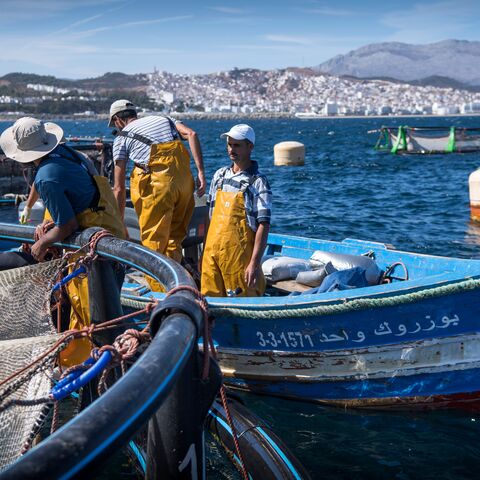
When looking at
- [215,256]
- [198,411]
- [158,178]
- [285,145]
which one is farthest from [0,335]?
[285,145]

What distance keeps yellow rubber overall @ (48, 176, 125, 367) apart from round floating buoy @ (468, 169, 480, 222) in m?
13.0

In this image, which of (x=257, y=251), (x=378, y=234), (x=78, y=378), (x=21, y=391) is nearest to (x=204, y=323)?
(x=78, y=378)

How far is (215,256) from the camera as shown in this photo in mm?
5633

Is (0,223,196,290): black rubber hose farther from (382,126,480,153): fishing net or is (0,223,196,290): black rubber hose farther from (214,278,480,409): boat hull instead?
(382,126,480,153): fishing net

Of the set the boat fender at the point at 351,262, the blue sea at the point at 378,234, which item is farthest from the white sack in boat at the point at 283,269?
the blue sea at the point at 378,234

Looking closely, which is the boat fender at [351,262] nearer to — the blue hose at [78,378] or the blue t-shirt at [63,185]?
the blue t-shirt at [63,185]

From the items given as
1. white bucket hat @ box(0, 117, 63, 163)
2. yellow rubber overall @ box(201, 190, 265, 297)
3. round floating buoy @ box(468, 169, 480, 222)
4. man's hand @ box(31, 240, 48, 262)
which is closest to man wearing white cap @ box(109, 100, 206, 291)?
yellow rubber overall @ box(201, 190, 265, 297)

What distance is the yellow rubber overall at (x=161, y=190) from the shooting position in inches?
237

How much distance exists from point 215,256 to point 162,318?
3712 millimetres

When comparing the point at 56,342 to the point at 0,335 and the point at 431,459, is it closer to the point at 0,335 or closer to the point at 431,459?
the point at 0,335

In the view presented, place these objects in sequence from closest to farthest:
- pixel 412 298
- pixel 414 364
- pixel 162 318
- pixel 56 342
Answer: pixel 162 318, pixel 56 342, pixel 412 298, pixel 414 364

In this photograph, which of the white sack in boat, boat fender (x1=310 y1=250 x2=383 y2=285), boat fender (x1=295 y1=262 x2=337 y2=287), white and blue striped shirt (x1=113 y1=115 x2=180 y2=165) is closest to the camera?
white and blue striped shirt (x1=113 y1=115 x2=180 y2=165)

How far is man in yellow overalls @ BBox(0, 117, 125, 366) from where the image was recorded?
3.77 m

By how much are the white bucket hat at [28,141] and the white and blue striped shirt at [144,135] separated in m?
1.94
